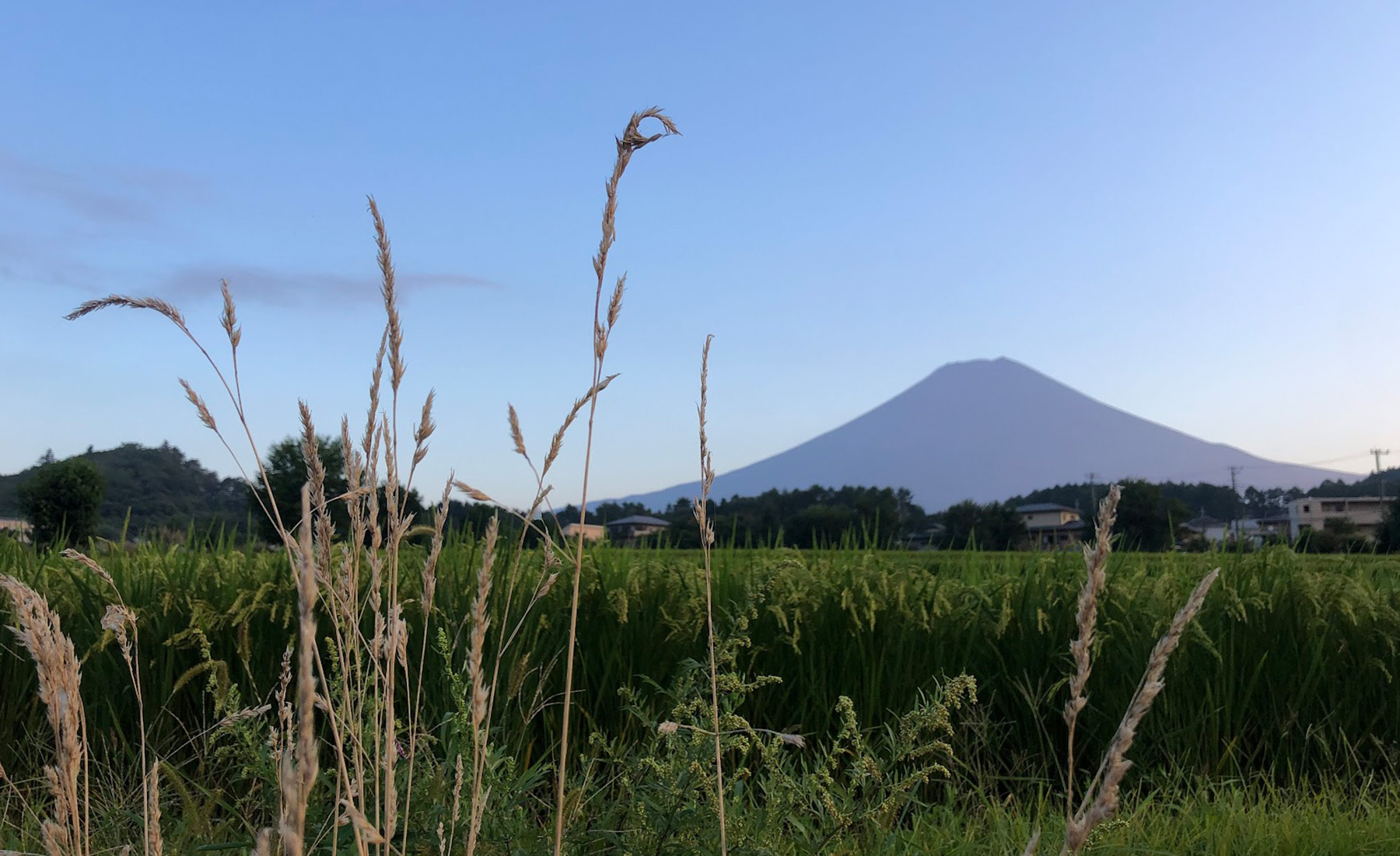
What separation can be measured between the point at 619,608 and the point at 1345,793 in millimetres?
3554

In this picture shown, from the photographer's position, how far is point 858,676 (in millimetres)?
4324

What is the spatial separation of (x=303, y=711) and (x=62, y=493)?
1460 inches

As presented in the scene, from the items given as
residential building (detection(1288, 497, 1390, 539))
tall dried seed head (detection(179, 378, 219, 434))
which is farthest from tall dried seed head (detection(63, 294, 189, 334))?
residential building (detection(1288, 497, 1390, 539))

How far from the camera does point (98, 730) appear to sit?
4.20m

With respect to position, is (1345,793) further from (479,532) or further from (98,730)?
(98,730)

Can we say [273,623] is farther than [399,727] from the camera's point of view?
Yes

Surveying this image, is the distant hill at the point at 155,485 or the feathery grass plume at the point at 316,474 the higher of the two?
the distant hill at the point at 155,485

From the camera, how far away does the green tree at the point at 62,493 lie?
31.1 meters

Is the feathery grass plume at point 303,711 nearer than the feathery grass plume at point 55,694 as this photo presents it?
Yes

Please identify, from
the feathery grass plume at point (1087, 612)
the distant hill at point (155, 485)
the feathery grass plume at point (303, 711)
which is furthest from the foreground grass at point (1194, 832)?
the distant hill at point (155, 485)

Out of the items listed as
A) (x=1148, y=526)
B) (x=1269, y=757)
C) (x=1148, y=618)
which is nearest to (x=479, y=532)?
(x=1148, y=618)

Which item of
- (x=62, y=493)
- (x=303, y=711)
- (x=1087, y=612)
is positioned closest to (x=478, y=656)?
(x=303, y=711)

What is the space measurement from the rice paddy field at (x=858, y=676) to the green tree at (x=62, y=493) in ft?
103

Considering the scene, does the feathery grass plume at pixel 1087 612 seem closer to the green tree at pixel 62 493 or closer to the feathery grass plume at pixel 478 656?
the feathery grass plume at pixel 478 656
